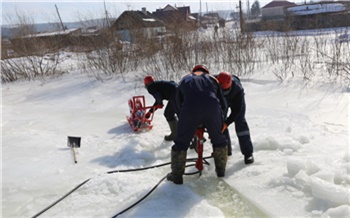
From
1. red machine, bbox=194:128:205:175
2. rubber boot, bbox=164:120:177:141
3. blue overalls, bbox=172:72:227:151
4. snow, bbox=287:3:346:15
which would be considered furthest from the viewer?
snow, bbox=287:3:346:15

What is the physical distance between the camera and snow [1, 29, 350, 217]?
2.69 m

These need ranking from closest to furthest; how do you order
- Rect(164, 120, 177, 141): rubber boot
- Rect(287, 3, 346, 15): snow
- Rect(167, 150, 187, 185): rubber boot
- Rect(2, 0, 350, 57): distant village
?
Rect(167, 150, 187, 185): rubber boot < Rect(164, 120, 177, 141): rubber boot < Rect(2, 0, 350, 57): distant village < Rect(287, 3, 346, 15): snow

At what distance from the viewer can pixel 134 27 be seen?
9.68m

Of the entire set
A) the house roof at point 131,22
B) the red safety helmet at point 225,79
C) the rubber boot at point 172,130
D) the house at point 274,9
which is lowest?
the rubber boot at point 172,130

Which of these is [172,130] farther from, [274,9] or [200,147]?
[274,9]

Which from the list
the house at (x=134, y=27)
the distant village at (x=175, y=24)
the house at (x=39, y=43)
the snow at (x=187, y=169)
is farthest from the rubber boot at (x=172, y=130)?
the house at (x=39, y=43)

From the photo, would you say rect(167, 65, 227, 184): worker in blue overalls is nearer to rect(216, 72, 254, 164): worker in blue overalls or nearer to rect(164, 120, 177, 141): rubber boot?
rect(216, 72, 254, 164): worker in blue overalls

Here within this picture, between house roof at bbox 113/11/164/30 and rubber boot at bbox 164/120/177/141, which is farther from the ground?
house roof at bbox 113/11/164/30

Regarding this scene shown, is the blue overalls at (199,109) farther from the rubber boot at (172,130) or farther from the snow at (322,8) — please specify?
the snow at (322,8)

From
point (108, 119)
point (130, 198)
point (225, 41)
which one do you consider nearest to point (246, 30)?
point (225, 41)

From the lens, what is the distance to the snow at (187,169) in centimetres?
269

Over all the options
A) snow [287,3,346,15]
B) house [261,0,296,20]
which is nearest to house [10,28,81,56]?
snow [287,3,346,15]

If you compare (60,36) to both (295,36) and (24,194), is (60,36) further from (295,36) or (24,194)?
(24,194)

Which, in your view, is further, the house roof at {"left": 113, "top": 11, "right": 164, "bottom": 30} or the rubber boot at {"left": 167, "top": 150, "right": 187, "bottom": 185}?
the house roof at {"left": 113, "top": 11, "right": 164, "bottom": 30}
